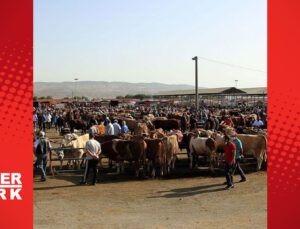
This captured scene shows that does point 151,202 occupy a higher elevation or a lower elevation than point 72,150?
lower

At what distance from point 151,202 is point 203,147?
513 cm

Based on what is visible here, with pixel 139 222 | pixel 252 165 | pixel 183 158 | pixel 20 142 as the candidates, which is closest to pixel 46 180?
pixel 20 142

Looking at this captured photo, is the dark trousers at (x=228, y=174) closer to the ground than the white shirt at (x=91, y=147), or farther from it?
closer to the ground

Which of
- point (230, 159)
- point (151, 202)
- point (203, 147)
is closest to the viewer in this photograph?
point (151, 202)

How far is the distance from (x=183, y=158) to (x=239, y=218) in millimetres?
8812

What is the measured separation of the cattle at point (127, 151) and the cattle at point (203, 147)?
7.68ft

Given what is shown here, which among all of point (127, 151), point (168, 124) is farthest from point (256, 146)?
point (168, 124)

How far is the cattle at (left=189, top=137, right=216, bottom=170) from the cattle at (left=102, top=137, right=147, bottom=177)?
2.34 metres

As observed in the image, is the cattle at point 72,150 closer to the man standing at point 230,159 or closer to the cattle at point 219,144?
the cattle at point 219,144

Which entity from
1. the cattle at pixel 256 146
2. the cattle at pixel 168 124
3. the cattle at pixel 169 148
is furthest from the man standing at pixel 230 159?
the cattle at pixel 168 124

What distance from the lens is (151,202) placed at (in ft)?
32.0

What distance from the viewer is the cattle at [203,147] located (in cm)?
1403

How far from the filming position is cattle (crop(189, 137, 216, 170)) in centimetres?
1403

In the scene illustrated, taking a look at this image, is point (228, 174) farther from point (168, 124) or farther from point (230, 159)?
point (168, 124)
